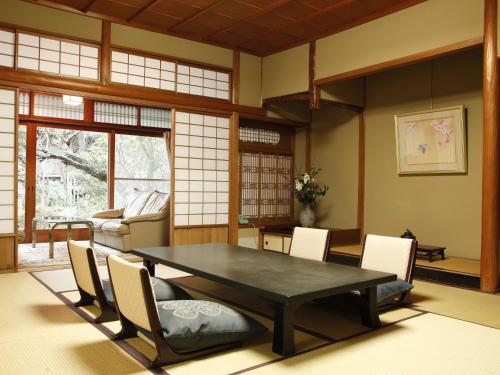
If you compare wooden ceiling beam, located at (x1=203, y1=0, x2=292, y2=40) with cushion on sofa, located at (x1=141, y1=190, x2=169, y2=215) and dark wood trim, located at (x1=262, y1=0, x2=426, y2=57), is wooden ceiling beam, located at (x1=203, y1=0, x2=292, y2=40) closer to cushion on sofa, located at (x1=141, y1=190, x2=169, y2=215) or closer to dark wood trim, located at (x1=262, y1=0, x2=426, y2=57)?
dark wood trim, located at (x1=262, y1=0, x2=426, y2=57)

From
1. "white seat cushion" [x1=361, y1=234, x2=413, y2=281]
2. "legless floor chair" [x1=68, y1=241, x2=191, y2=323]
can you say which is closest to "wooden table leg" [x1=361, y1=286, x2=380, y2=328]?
"white seat cushion" [x1=361, y1=234, x2=413, y2=281]

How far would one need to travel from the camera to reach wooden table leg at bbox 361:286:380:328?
2775mm

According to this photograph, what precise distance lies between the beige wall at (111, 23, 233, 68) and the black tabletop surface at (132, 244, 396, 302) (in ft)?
8.80

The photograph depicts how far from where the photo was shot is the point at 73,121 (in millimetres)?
7168

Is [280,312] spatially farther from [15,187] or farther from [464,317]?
[15,187]

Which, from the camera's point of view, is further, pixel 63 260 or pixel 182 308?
pixel 63 260

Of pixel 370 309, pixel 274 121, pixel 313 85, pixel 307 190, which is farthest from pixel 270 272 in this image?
pixel 274 121

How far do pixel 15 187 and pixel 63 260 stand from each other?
3.85 ft

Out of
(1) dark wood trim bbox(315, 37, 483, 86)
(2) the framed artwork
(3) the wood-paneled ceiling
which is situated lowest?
(2) the framed artwork

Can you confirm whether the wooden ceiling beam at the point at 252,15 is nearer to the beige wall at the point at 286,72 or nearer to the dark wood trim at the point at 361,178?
the beige wall at the point at 286,72

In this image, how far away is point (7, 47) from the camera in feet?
14.3

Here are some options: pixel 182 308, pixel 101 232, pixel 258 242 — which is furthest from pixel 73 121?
pixel 182 308

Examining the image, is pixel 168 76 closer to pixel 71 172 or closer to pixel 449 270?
pixel 71 172

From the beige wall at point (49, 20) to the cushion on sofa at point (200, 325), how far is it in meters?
3.54
